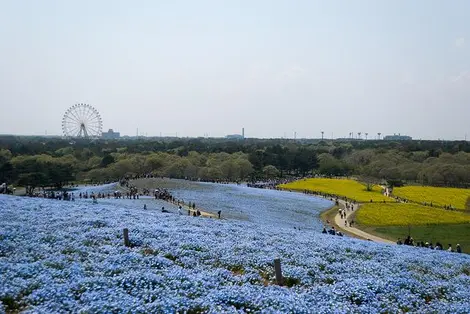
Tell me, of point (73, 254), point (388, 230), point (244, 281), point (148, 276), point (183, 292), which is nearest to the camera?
point (183, 292)

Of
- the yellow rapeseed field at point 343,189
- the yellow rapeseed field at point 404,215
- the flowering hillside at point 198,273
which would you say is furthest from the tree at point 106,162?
the flowering hillside at point 198,273

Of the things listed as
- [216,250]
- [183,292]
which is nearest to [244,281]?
[183,292]

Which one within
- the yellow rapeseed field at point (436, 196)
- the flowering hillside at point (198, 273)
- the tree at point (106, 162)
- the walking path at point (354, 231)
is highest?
the flowering hillside at point (198, 273)

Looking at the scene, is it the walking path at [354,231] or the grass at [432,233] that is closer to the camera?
the walking path at [354,231]

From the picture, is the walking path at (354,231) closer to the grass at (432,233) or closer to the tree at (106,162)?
the grass at (432,233)

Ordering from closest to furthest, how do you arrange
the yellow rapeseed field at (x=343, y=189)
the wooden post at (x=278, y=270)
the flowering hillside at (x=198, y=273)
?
the flowering hillside at (x=198, y=273)
the wooden post at (x=278, y=270)
the yellow rapeseed field at (x=343, y=189)

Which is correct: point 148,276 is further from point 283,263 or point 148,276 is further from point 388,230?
point 388,230

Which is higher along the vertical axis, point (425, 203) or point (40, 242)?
point (40, 242)
